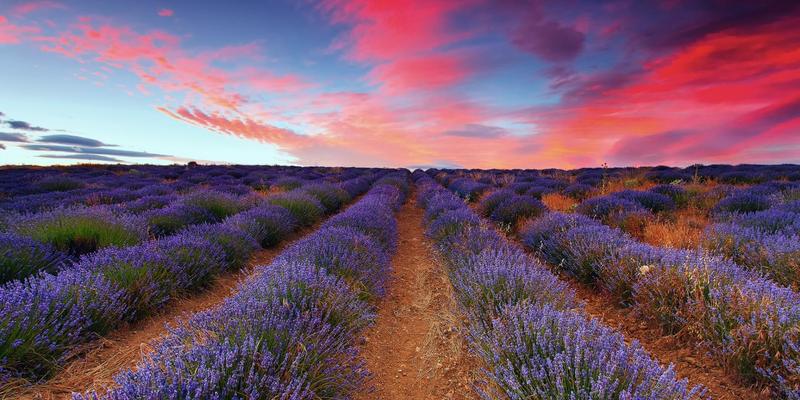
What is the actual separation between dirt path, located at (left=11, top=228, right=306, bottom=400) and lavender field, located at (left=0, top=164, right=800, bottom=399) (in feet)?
0.05

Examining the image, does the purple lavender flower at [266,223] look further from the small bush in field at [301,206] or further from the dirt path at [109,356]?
the dirt path at [109,356]

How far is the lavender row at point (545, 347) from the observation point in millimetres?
1743

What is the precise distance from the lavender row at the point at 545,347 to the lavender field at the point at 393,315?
0.06ft

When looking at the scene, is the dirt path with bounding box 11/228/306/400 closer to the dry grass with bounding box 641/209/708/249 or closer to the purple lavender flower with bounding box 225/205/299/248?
the purple lavender flower with bounding box 225/205/299/248

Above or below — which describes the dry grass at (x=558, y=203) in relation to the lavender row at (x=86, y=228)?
above

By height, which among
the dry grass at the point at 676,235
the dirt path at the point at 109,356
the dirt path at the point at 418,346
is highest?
the dry grass at the point at 676,235

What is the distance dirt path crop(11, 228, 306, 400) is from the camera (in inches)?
92.7

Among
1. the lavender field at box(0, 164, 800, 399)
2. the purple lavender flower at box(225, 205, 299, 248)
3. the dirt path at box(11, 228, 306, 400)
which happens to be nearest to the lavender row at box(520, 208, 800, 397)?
the lavender field at box(0, 164, 800, 399)

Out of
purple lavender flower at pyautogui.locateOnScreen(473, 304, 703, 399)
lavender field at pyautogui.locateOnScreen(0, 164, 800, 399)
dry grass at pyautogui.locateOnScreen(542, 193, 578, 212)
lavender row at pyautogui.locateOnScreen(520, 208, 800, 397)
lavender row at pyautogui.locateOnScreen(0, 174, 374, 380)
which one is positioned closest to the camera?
purple lavender flower at pyautogui.locateOnScreen(473, 304, 703, 399)

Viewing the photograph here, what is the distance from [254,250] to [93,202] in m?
5.65

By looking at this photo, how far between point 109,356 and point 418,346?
2.46 metres

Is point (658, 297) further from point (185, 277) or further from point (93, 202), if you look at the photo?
point (93, 202)

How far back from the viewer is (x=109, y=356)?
2783mm

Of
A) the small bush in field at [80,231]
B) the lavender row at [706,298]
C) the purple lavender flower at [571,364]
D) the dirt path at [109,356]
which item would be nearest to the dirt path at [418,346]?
the purple lavender flower at [571,364]
